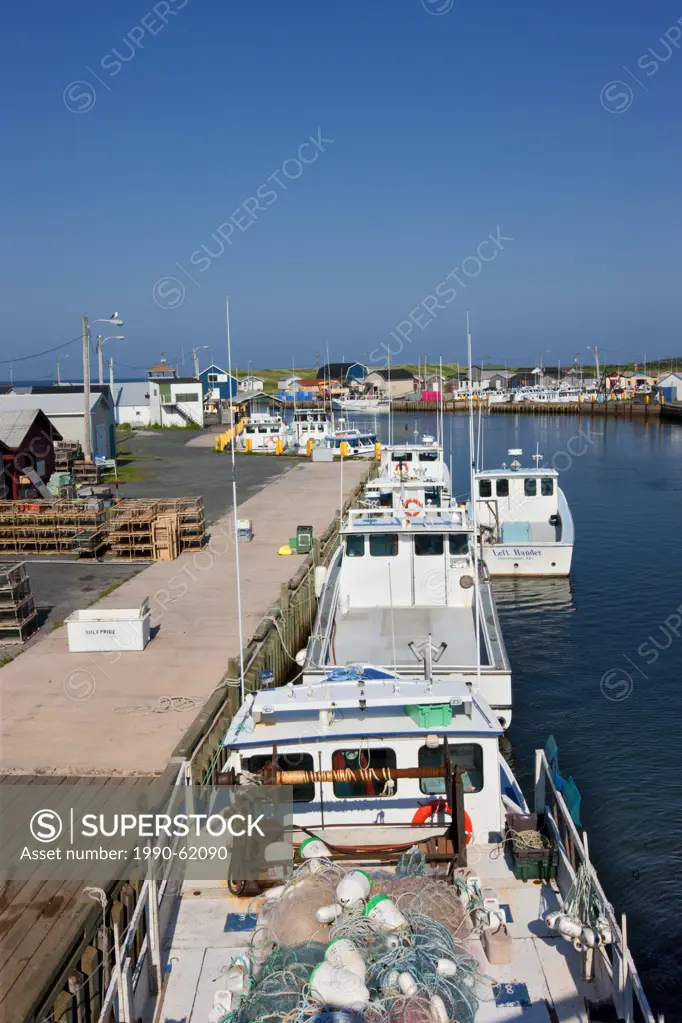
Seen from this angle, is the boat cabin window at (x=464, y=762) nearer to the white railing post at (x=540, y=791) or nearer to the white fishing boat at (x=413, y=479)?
the white railing post at (x=540, y=791)

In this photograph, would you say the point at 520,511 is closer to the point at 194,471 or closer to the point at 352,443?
the point at 194,471

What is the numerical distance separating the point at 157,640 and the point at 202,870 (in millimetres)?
9536

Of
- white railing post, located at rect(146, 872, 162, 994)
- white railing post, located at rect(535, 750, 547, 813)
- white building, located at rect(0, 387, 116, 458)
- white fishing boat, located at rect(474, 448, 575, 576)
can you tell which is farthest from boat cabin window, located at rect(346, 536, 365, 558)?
white building, located at rect(0, 387, 116, 458)

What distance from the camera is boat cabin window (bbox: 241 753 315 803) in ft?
28.9

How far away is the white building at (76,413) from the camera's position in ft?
156

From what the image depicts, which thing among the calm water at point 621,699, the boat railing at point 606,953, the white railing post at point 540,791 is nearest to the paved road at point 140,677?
the white railing post at point 540,791

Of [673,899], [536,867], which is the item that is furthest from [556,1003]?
[673,899]

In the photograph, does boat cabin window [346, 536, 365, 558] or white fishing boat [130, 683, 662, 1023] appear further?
boat cabin window [346, 536, 365, 558]

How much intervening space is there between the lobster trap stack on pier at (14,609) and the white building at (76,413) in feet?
95.2

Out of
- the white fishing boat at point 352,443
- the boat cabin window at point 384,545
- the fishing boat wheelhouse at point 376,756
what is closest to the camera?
the fishing boat wheelhouse at point 376,756

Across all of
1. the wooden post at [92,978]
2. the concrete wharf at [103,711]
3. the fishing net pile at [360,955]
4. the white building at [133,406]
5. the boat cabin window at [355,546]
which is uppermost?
the white building at [133,406]

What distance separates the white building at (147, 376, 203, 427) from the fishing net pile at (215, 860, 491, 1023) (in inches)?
2872

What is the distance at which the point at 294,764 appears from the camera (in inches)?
352

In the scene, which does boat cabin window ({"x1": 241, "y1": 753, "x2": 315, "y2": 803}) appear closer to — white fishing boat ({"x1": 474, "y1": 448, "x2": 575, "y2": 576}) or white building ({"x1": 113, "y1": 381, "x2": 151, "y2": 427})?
white fishing boat ({"x1": 474, "y1": 448, "x2": 575, "y2": 576})
